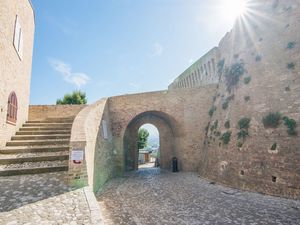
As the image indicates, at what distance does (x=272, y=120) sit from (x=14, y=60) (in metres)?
10.7

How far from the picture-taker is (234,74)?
10891 millimetres

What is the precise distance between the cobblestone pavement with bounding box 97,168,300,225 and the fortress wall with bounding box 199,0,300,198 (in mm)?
960

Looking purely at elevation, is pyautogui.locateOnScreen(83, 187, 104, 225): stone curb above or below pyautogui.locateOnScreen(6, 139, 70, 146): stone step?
below

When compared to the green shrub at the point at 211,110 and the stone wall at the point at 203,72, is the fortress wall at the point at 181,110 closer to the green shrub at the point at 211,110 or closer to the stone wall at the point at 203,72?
the green shrub at the point at 211,110

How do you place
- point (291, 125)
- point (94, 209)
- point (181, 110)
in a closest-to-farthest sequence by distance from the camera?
point (94, 209)
point (291, 125)
point (181, 110)

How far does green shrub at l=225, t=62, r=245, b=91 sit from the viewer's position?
418 inches

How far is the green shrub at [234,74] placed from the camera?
34.8 ft

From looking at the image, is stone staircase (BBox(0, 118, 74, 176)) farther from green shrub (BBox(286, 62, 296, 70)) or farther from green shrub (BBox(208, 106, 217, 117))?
green shrub (BBox(286, 62, 296, 70))

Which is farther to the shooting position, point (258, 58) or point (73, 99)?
point (73, 99)

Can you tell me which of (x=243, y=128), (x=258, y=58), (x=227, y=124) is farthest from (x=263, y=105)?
(x=258, y=58)

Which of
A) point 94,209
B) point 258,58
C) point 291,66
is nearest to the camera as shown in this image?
point 94,209

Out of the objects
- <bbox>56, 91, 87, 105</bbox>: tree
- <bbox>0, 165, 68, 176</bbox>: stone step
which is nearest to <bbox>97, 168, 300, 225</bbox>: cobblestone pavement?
<bbox>0, 165, 68, 176</bbox>: stone step

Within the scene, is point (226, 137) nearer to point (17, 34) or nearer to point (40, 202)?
point (40, 202)

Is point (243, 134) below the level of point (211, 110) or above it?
below
